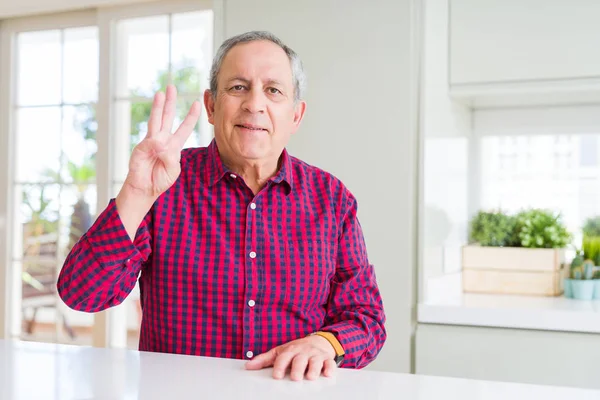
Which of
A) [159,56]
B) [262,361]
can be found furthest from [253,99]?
[159,56]

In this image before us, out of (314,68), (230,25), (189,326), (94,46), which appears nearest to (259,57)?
(189,326)

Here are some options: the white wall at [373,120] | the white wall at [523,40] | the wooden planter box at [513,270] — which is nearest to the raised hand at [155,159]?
the white wall at [373,120]

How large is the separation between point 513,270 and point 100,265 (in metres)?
1.83

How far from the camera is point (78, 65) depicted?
3.43m

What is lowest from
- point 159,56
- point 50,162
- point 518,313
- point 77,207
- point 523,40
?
point 518,313

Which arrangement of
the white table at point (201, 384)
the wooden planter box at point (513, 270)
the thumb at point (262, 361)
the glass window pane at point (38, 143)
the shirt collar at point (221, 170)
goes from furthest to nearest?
the glass window pane at point (38, 143), the wooden planter box at point (513, 270), the shirt collar at point (221, 170), the thumb at point (262, 361), the white table at point (201, 384)

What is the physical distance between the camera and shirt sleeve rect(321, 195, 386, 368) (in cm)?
139

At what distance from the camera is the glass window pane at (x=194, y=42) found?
3.04m

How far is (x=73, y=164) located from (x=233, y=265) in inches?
87.1

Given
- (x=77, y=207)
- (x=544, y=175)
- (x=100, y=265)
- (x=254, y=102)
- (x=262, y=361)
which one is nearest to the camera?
(x=262, y=361)

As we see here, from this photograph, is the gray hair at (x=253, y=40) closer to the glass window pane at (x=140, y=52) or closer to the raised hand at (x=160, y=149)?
the raised hand at (x=160, y=149)

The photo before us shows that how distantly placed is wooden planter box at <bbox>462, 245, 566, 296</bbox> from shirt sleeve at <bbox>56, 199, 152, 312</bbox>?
1.70 m

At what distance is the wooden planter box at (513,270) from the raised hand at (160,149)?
1.78 m

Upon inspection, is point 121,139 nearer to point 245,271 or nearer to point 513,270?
point 513,270
